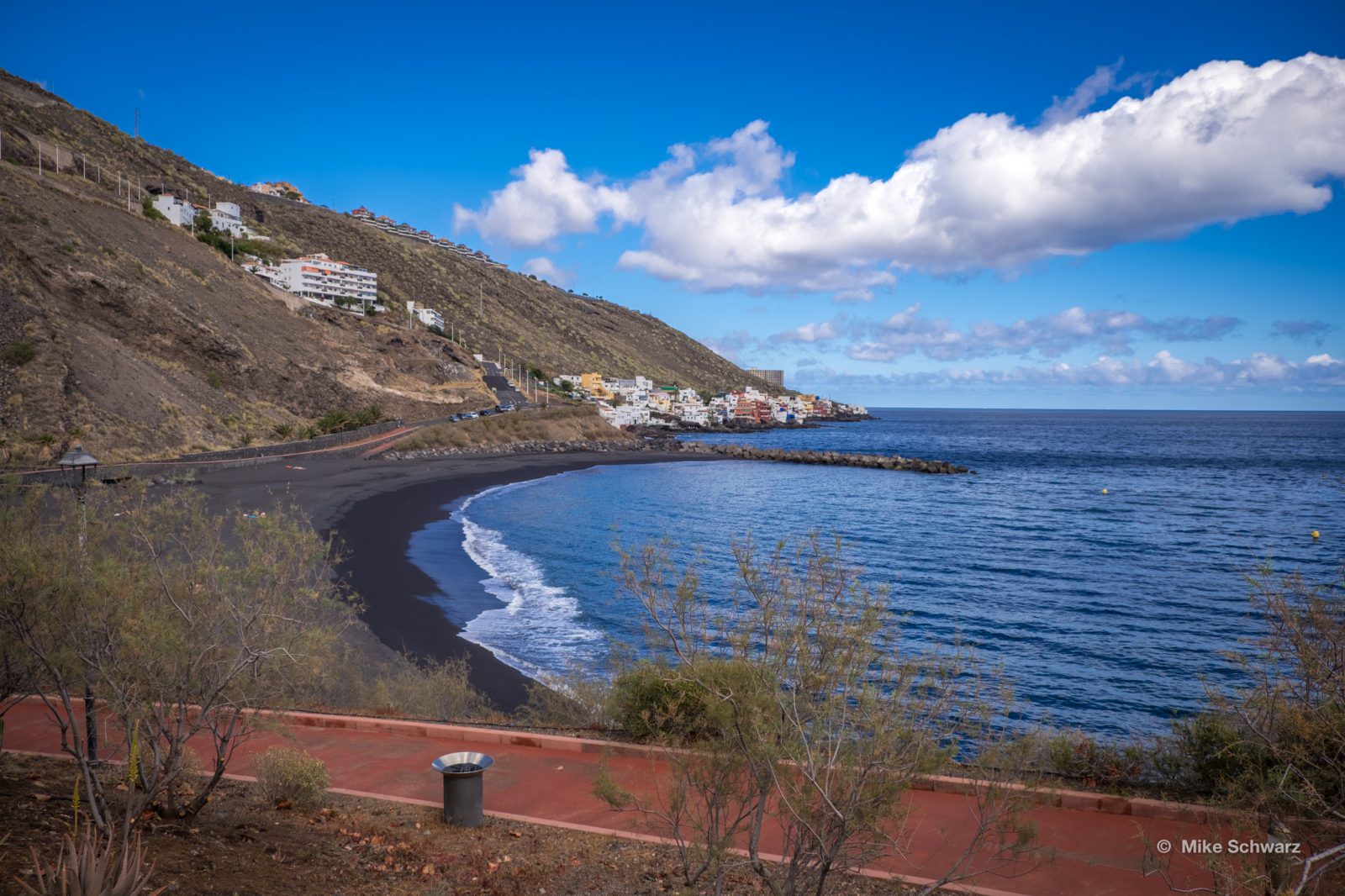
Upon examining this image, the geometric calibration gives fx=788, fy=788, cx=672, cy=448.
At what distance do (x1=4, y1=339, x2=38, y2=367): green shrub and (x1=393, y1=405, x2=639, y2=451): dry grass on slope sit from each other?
19187 mm

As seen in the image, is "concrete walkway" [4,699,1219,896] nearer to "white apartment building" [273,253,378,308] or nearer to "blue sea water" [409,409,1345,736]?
"blue sea water" [409,409,1345,736]

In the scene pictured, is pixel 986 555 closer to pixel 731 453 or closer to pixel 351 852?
pixel 351 852

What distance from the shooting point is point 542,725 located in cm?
943

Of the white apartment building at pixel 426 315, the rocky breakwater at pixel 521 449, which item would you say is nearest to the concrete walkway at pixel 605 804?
the rocky breakwater at pixel 521 449

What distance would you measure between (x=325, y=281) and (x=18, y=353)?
50.2 meters

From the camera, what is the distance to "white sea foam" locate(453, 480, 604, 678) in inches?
645

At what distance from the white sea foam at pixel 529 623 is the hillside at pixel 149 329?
18.9 meters

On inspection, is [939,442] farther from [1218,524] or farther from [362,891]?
[362,891]

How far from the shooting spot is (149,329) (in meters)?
47.2

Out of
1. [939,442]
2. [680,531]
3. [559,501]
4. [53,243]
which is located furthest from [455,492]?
[939,442]

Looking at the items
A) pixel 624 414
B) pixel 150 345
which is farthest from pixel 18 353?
pixel 624 414

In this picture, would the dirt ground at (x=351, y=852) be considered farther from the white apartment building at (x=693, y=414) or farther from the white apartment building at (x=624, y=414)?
the white apartment building at (x=693, y=414)

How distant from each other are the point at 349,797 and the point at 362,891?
2.02 metres

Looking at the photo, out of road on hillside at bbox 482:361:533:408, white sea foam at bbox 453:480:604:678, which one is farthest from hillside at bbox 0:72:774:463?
white sea foam at bbox 453:480:604:678
